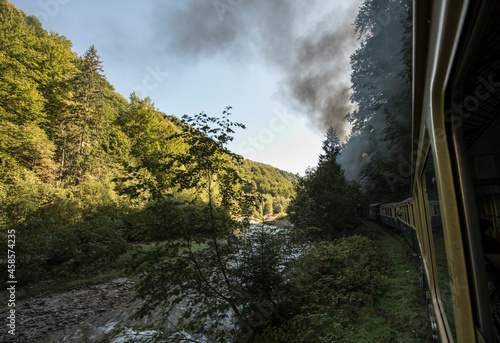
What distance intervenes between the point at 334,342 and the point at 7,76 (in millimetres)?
23496

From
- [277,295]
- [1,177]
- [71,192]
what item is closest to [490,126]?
[277,295]

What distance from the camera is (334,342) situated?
3.48 meters

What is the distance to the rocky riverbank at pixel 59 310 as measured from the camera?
19.5 ft

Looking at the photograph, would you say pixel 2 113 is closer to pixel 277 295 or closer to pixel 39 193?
pixel 39 193

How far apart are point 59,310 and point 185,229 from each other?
7.67 metres

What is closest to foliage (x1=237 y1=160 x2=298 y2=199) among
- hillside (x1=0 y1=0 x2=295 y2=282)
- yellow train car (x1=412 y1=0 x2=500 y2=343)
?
hillside (x1=0 y1=0 x2=295 y2=282)

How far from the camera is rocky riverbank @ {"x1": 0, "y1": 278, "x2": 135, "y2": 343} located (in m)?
5.93

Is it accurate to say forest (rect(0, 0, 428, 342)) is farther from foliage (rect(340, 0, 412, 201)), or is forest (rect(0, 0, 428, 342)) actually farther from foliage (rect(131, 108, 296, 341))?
foliage (rect(340, 0, 412, 201))

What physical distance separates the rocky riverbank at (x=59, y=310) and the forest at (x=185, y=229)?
851 millimetres

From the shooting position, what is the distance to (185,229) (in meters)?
3.11

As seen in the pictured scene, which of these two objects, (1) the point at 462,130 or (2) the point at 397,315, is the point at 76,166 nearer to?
(2) the point at 397,315

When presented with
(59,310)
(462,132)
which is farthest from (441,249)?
(59,310)

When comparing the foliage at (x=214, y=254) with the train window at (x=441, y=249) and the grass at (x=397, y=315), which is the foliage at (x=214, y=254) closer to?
the grass at (x=397, y=315)

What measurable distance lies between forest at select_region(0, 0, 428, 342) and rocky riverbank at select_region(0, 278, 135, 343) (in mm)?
851
